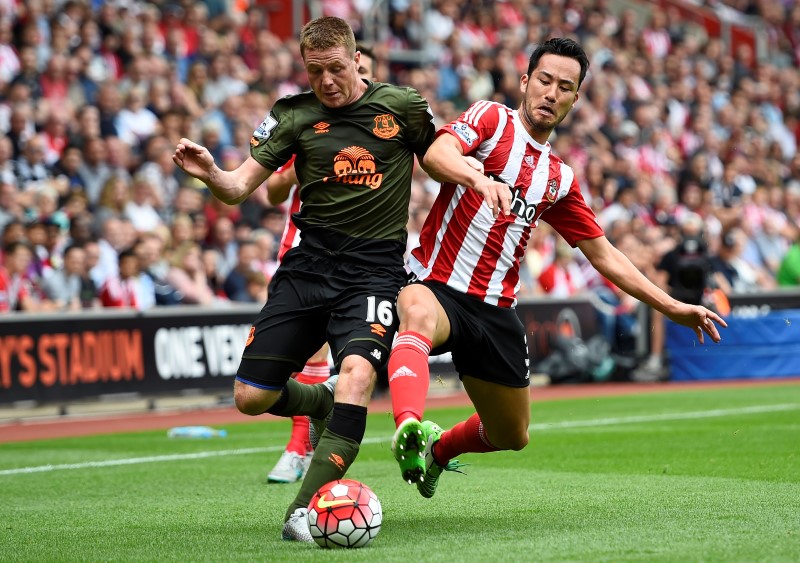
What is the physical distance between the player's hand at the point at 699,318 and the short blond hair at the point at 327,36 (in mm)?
2133

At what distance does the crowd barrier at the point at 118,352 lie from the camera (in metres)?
13.0

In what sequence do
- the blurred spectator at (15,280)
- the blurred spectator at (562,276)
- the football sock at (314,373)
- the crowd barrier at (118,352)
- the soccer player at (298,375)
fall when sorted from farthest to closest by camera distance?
the blurred spectator at (562,276)
the blurred spectator at (15,280)
the crowd barrier at (118,352)
the football sock at (314,373)
the soccer player at (298,375)

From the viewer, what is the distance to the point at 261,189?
1678 centimetres

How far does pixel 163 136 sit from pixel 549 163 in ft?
33.4

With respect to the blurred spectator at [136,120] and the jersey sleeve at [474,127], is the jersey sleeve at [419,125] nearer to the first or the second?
the jersey sleeve at [474,127]

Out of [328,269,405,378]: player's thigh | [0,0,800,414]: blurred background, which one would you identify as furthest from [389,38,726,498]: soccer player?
[0,0,800,414]: blurred background

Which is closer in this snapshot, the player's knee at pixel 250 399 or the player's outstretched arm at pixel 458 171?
the player's outstretched arm at pixel 458 171

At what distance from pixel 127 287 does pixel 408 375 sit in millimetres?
8992

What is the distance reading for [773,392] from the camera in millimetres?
15719

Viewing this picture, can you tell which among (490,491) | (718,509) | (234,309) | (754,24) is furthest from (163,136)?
(754,24)

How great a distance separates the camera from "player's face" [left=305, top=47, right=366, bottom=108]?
6.41 m

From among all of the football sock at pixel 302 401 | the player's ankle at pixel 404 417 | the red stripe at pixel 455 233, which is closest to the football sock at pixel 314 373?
the football sock at pixel 302 401

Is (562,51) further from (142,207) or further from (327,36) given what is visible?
(142,207)

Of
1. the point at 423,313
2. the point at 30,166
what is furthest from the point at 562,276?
the point at 423,313
